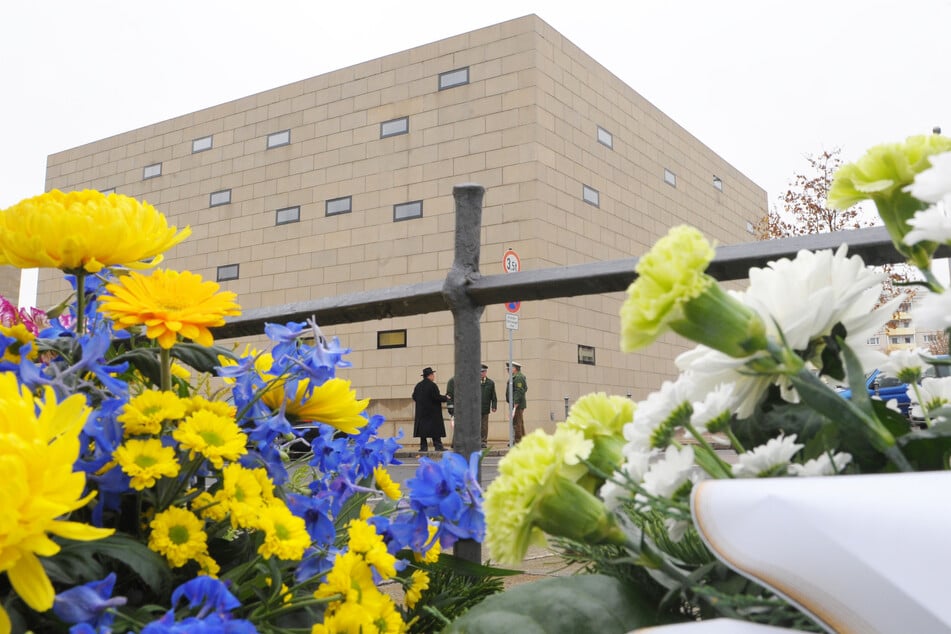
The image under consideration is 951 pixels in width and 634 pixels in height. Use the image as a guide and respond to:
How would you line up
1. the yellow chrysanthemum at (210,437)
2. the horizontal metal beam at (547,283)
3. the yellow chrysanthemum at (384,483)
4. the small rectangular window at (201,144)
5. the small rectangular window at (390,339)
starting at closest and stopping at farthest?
the yellow chrysanthemum at (210,437) < the yellow chrysanthemum at (384,483) < the horizontal metal beam at (547,283) < the small rectangular window at (390,339) < the small rectangular window at (201,144)

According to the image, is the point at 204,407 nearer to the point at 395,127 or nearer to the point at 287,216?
the point at 395,127

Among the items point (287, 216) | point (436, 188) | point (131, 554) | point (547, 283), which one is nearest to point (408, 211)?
point (436, 188)

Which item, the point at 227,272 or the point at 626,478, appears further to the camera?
the point at 227,272

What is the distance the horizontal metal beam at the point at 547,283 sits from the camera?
1384 millimetres

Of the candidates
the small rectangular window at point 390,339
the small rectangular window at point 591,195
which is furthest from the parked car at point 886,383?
the small rectangular window at point 591,195

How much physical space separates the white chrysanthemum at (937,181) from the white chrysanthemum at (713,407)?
0.54ft

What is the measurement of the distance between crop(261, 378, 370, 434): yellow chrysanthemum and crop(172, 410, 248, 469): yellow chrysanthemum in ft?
0.46

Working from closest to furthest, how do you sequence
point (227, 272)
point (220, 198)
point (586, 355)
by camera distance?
point (586, 355) < point (227, 272) < point (220, 198)

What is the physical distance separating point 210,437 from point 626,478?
0.48 metres

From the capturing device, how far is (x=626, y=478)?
54 centimetres

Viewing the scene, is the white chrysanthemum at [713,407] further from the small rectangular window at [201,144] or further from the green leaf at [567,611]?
the small rectangular window at [201,144]

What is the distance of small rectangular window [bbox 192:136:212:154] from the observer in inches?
1030

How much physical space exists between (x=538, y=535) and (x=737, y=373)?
173mm

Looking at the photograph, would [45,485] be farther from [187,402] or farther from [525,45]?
[525,45]
